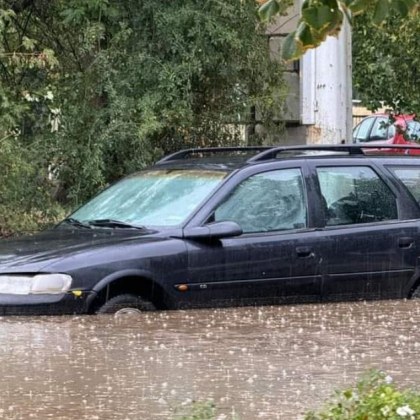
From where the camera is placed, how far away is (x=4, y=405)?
18.6 ft

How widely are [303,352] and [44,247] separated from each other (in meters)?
2.24

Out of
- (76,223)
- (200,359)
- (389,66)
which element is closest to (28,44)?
(76,223)

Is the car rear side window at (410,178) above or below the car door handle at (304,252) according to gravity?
above

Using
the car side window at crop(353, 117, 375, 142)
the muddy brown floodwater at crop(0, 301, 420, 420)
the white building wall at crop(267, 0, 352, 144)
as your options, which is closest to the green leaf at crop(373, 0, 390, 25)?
the muddy brown floodwater at crop(0, 301, 420, 420)

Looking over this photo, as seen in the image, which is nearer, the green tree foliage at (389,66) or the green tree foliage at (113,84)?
the green tree foliage at (113,84)

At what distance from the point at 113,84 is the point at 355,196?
4185mm

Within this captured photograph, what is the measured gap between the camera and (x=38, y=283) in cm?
771

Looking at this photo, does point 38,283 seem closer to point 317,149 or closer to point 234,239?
point 234,239

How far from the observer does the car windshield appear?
28.0 ft

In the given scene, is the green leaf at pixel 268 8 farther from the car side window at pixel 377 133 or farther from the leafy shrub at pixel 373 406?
the car side window at pixel 377 133

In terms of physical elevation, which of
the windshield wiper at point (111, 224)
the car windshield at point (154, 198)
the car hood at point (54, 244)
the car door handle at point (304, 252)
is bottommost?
the car door handle at point (304, 252)

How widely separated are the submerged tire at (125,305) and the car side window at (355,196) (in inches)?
69.5

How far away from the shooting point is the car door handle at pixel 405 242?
9.12 metres

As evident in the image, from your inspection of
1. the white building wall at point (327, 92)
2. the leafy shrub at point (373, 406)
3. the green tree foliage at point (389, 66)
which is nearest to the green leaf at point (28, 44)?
the white building wall at point (327, 92)
